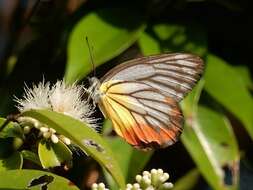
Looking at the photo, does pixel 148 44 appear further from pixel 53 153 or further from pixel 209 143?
pixel 53 153

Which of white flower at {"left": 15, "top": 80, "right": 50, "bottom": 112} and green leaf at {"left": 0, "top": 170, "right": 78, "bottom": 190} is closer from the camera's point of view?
green leaf at {"left": 0, "top": 170, "right": 78, "bottom": 190}

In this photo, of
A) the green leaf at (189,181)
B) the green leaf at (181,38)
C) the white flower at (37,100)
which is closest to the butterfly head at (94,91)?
the white flower at (37,100)

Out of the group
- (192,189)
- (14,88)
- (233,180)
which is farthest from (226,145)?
(14,88)

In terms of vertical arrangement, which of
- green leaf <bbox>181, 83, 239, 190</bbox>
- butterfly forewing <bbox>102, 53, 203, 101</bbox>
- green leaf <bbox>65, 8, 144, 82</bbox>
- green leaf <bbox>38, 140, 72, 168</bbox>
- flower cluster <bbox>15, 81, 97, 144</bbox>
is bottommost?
green leaf <bbox>181, 83, 239, 190</bbox>

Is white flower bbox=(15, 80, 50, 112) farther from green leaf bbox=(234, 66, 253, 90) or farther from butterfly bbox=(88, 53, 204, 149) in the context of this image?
green leaf bbox=(234, 66, 253, 90)

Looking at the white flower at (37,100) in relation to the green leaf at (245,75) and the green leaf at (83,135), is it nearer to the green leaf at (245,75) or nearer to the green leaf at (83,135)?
the green leaf at (83,135)

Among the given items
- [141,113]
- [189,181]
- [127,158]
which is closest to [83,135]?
[141,113]

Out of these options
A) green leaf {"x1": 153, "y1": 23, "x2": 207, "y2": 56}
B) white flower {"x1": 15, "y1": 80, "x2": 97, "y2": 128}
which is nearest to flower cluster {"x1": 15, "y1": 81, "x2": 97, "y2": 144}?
white flower {"x1": 15, "y1": 80, "x2": 97, "y2": 128}
